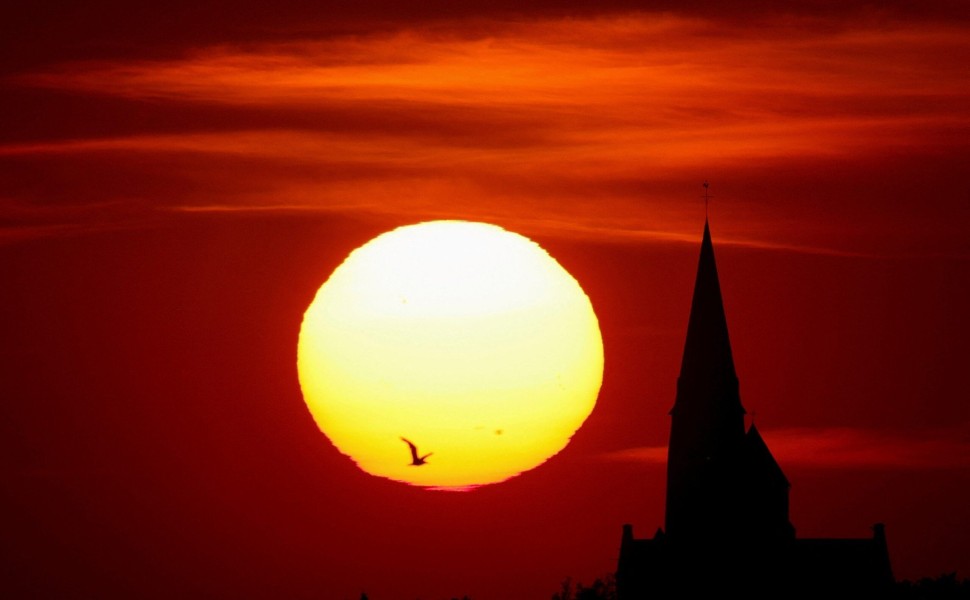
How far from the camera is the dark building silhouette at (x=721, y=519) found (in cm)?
8419

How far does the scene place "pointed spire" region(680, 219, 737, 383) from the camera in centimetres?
8756

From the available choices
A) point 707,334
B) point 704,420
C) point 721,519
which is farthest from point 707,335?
point 721,519

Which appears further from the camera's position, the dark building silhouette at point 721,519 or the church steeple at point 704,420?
the church steeple at point 704,420

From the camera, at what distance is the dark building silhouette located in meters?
84.2

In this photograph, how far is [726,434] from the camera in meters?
86.2

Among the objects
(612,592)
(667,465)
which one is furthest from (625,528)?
(612,592)

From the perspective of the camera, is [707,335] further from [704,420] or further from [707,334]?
[704,420]

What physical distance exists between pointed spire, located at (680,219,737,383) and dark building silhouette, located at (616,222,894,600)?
0.04 meters

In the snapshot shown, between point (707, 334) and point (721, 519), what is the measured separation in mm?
7750

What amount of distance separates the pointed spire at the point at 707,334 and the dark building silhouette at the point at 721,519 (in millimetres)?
39

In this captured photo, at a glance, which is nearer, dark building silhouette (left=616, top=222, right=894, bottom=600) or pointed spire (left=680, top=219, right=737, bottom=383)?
dark building silhouette (left=616, top=222, right=894, bottom=600)

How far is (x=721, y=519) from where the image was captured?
8438 cm

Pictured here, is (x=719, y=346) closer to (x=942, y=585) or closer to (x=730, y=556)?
(x=730, y=556)

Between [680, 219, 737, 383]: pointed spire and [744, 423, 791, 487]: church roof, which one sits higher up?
[680, 219, 737, 383]: pointed spire
